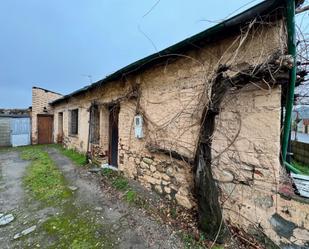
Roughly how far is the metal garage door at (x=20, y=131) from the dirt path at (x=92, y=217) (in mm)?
8704

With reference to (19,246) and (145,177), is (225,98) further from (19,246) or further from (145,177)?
(19,246)

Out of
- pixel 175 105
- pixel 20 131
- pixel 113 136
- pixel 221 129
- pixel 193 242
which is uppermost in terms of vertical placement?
pixel 175 105

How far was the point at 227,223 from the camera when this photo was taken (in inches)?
92.4

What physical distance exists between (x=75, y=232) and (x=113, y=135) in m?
3.30

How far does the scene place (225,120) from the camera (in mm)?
2406

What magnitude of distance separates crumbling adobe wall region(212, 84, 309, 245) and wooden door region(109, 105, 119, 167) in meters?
3.57

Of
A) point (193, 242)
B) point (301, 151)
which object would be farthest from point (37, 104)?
point (301, 151)

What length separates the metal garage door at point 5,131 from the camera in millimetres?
10906

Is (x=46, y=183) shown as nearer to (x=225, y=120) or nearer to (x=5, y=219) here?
(x=5, y=219)

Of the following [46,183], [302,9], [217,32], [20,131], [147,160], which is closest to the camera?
[302,9]

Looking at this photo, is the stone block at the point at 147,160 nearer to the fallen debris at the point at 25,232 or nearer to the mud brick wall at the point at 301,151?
the fallen debris at the point at 25,232

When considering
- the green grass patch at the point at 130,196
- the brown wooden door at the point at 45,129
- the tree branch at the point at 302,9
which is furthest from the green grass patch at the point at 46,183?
the brown wooden door at the point at 45,129

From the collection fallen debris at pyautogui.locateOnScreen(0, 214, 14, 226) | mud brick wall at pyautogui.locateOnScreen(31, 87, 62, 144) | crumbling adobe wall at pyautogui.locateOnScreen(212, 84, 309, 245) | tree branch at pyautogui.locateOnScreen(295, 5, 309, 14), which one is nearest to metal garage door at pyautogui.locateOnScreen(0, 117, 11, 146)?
mud brick wall at pyautogui.locateOnScreen(31, 87, 62, 144)

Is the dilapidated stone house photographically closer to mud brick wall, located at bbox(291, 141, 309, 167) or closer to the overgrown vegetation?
the overgrown vegetation
